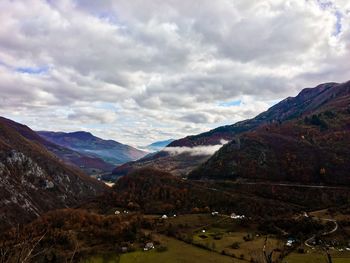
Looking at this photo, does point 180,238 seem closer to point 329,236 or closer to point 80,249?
point 80,249

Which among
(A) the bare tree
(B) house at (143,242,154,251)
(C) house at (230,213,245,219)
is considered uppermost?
(A) the bare tree

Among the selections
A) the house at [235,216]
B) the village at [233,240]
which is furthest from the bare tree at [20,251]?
the house at [235,216]

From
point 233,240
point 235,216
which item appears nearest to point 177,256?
point 233,240

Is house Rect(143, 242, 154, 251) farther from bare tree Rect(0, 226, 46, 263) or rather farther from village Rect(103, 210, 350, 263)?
bare tree Rect(0, 226, 46, 263)

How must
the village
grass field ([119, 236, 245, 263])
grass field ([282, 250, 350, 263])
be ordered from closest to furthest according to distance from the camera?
grass field ([282, 250, 350, 263]) < the village < grass field ([119, 236, 245, 263])

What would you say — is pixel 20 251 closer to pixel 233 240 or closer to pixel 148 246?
pixel 148 246

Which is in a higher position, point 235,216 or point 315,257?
point 235,216

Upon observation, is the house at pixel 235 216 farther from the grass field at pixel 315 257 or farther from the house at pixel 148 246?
the grass field at pixel 315 257

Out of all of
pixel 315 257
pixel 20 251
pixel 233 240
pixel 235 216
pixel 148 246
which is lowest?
pixel 148 246

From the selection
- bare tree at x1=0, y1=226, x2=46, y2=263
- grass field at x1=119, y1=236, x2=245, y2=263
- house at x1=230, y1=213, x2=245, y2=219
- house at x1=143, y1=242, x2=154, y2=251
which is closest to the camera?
bare tree at x1=0, y1=226, x2=46, y2=263

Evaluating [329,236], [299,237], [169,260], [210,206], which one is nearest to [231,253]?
[169,260]

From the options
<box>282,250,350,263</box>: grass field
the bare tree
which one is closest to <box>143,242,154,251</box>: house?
<box>282,250,350,263</box>: grass field

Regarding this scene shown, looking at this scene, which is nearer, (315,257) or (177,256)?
(315,257)
